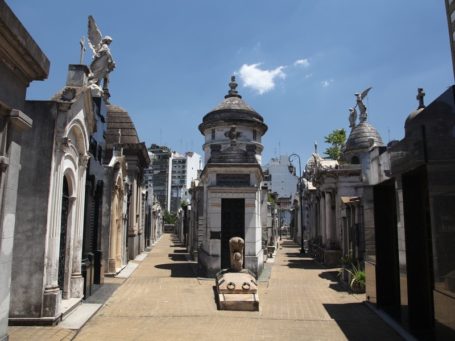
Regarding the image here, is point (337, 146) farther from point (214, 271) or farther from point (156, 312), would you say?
point (156, 312)

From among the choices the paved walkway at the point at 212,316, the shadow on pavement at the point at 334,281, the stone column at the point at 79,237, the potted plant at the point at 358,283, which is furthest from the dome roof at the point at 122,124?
the potted plant at the point at 358,283

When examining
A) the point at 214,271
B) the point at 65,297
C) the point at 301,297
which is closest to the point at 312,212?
the point at 214,271

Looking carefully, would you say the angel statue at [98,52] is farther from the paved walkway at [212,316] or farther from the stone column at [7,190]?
the stone column at [7,190]

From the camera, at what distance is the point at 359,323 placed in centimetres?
824

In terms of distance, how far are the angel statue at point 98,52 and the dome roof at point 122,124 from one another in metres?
6.94

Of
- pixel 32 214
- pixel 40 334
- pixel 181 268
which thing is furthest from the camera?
pixel 181 268

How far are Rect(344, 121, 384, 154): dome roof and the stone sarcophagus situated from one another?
1151cm

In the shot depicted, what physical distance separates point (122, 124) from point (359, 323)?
1483 centimetres

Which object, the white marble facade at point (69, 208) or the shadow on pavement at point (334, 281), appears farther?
the shadow on pavement at point (334, 281)

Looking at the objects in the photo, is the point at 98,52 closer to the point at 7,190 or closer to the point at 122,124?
the point at 122,124

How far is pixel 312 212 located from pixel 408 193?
19517mm

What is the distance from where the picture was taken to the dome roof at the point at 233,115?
68.6 ft

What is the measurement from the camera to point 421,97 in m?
12.1

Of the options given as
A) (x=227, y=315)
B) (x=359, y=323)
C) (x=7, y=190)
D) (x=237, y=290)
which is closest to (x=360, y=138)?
(x=237, y=290)
